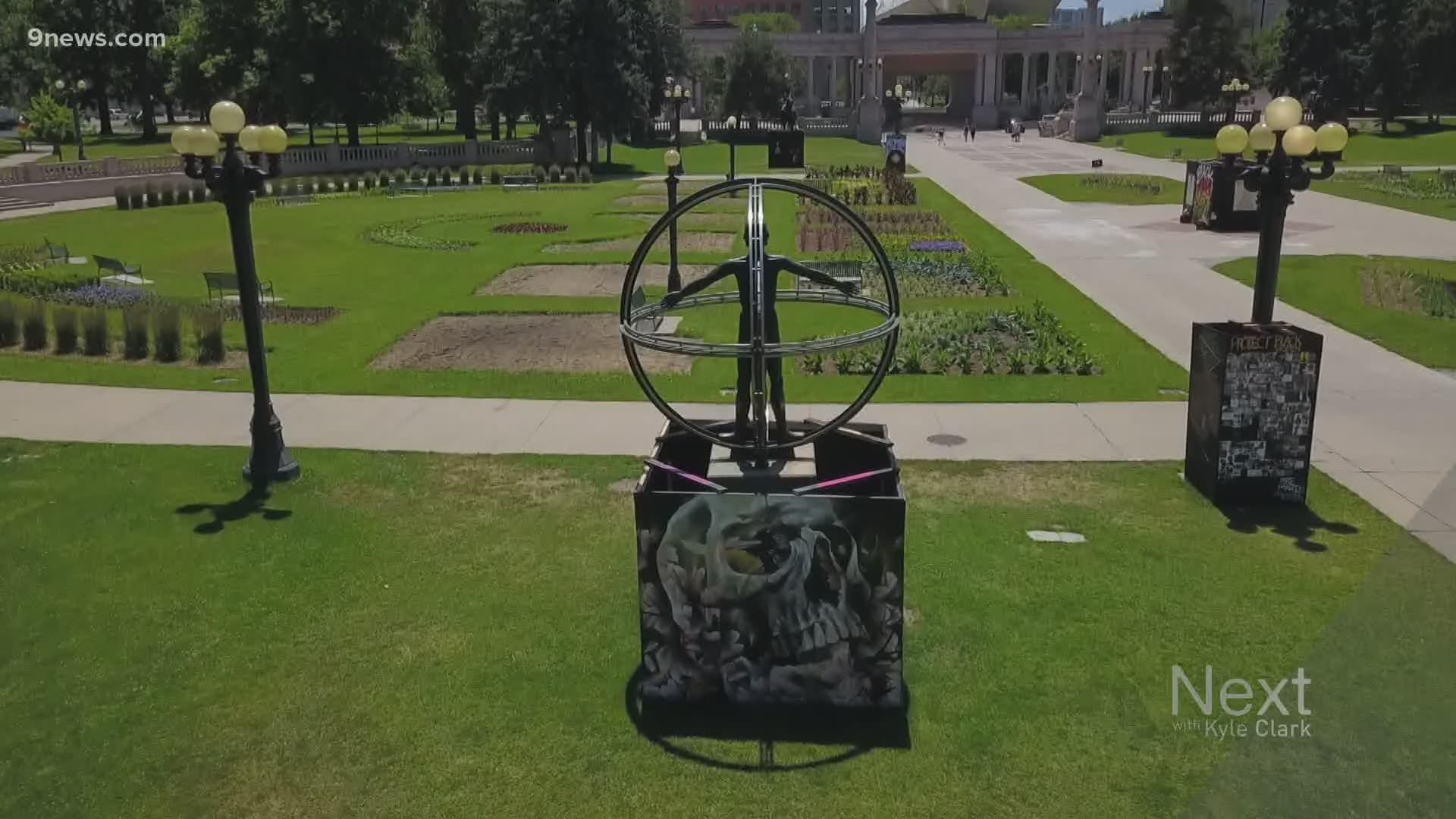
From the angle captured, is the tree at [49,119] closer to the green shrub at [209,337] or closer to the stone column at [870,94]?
the green shrub at [209,337]

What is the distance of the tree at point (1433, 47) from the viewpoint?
6806cm

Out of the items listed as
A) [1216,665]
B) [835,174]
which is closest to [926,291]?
[1216,665]

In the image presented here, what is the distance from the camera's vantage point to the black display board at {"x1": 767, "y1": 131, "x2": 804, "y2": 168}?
51.2 m

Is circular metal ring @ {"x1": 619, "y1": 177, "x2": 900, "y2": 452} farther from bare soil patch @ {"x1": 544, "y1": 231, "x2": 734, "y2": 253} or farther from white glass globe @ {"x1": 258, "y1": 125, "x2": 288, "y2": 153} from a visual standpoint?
bare soil patch @ {"x1": 544, "y1": 231, "x2": 734, "y2": 253}

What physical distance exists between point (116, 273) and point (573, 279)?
32.9ft

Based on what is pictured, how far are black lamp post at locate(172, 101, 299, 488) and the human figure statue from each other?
21.5ft

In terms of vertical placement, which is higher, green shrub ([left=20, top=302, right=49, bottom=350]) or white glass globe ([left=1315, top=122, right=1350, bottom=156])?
white glass globe ([left=1315, top=122, right=1350, bottom=156])

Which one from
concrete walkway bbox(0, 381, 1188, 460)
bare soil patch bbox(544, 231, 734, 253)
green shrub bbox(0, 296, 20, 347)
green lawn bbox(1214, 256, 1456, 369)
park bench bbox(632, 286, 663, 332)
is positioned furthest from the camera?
bare soil patch bbox(544, 231, 734, 253)

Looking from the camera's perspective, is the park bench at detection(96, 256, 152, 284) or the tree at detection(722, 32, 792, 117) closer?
the park bench at detection(96, 256, 152, 284)

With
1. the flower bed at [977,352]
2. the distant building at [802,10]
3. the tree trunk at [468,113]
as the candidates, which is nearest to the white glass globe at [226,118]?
the flower bed at [977,352]

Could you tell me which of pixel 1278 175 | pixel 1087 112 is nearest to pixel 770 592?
pixel 1278 175

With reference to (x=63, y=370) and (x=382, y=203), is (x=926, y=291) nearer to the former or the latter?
(x=63, y=370)

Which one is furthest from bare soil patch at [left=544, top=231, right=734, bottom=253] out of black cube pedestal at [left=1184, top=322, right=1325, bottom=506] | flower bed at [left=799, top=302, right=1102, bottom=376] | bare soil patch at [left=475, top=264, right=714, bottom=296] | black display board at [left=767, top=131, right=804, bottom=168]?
black display board at [left=767, top=131, right=804, bottom=168]

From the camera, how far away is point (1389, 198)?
132ft
